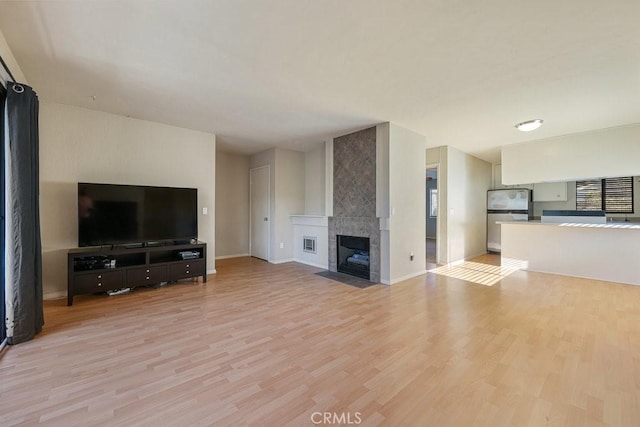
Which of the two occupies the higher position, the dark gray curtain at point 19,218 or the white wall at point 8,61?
the white wall at point 8,61

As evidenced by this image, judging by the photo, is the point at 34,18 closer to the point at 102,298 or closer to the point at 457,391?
the point at 102,298

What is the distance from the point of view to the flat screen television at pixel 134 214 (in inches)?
133

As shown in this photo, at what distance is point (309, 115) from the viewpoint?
3.83m

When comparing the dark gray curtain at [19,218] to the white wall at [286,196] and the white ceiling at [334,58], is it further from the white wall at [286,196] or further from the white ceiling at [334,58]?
the white wall at [286,196]

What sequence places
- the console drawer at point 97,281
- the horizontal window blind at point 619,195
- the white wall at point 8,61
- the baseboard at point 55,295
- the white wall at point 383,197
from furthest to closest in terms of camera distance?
the horizontal window blind at point 619,195, the white wall at point 383,197, the baseboard at point 55,295, the console drawer at point 97,281, the white wall at point 8,61

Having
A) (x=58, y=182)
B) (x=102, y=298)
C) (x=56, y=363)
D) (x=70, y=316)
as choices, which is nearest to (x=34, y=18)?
(x=58, y=182)

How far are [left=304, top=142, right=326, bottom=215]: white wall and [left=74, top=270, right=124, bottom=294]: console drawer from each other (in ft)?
12.4

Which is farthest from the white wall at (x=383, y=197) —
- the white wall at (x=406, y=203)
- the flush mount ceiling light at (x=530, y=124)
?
the flush mount ceiling light at (x=530, y=124)

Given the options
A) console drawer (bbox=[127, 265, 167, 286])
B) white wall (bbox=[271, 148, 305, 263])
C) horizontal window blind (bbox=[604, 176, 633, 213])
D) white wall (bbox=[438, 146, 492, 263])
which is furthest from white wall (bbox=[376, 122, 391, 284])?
horizontal window blind (bbox=[604, 176, 633, 213])

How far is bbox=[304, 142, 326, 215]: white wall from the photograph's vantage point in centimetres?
587

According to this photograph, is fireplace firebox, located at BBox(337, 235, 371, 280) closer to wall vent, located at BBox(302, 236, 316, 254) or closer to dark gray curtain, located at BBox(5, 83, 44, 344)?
wall vent, located at BBox(302, 236, 316, 254)

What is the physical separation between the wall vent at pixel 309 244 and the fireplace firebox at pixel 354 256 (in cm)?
78

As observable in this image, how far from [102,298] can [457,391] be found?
4162mm

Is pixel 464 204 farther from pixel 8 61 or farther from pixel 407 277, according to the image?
pixel 8 61
